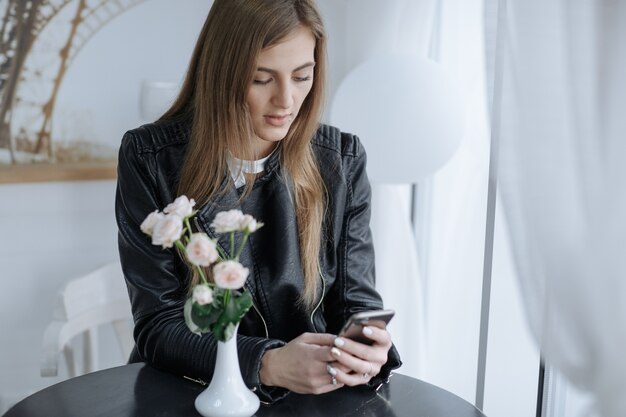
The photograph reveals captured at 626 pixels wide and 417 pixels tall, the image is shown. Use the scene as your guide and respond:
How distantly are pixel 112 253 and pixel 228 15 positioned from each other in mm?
1889

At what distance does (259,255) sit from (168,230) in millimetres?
549

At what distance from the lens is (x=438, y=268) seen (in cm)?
298

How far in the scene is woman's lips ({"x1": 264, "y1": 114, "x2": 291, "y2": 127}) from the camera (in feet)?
5.31

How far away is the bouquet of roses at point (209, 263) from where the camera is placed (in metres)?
1.17

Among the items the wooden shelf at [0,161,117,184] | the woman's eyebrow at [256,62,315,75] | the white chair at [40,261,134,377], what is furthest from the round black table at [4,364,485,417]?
the wooden shelf at [0,161,117,184]

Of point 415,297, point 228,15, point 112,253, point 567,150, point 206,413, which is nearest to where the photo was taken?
point 206,413

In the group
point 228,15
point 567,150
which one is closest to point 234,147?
point 228,15

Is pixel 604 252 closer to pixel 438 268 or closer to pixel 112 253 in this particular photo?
pixel 438 268

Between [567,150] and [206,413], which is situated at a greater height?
[567,150]

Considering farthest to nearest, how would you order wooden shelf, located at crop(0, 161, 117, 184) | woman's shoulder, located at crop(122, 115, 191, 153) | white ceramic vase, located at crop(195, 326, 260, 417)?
wooden shelf, located at crop(0, 161, 117, 184) < woman's shoulder, located at crop(122, 115, 191, 153) < white ceramic vase, located at crop(195, 326, 260, 417)

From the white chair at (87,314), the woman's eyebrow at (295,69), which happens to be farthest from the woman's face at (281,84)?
the white chair at (87,314)

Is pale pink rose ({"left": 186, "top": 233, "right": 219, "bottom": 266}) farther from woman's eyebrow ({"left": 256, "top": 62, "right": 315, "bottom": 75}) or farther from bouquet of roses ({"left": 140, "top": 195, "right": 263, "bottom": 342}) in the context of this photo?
woman's eyebrow ({"left": 256, "top": 62, "right": 315, "bottom": 75})

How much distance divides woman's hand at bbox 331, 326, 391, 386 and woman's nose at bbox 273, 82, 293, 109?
19.4 inches

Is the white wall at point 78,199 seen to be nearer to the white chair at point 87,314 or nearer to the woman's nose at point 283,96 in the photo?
the white chair at point 87,314
